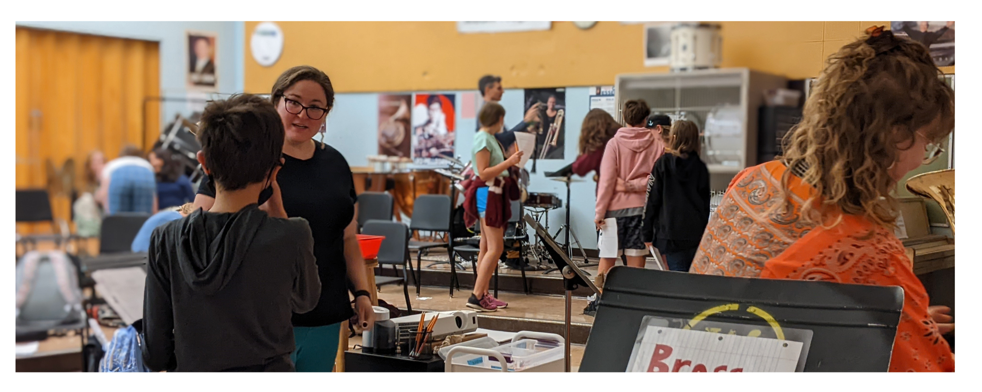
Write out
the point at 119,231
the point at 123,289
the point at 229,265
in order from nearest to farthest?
1. the point at 229,265
2. the point at 119,231
3. the point at 123,289

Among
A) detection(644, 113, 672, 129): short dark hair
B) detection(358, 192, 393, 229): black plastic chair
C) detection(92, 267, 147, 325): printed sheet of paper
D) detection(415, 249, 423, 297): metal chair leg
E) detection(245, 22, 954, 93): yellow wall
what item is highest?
detection(245, 22, 954, 93): yellow wall

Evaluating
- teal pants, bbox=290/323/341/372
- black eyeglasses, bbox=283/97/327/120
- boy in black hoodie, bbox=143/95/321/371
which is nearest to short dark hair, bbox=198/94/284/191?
boy in black hoodie, bbox=143/95/321/371

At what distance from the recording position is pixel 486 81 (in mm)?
2072

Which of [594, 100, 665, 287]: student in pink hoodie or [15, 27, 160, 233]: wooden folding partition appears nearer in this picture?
[594, 100, 665, 287]: student in pink hoodie

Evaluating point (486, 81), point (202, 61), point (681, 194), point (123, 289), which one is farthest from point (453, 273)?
point (123, 289)

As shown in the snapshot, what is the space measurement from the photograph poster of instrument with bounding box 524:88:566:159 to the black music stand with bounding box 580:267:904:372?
78 cm

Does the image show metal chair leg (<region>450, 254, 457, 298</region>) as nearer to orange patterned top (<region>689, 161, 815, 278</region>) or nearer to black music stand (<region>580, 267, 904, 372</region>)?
black music stand (<region>580, 267, 904, 372</region>)

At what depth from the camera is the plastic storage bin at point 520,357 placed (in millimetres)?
1966

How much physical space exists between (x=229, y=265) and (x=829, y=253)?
0.90 m

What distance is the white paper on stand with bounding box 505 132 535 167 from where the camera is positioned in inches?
78.0

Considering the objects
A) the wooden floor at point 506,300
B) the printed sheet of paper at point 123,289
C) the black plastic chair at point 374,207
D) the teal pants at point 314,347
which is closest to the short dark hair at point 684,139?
the wooden floor at point 506,300

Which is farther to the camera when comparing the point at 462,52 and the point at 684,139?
the point at 462,52

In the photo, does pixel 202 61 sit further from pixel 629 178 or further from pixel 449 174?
pixel 629 178
